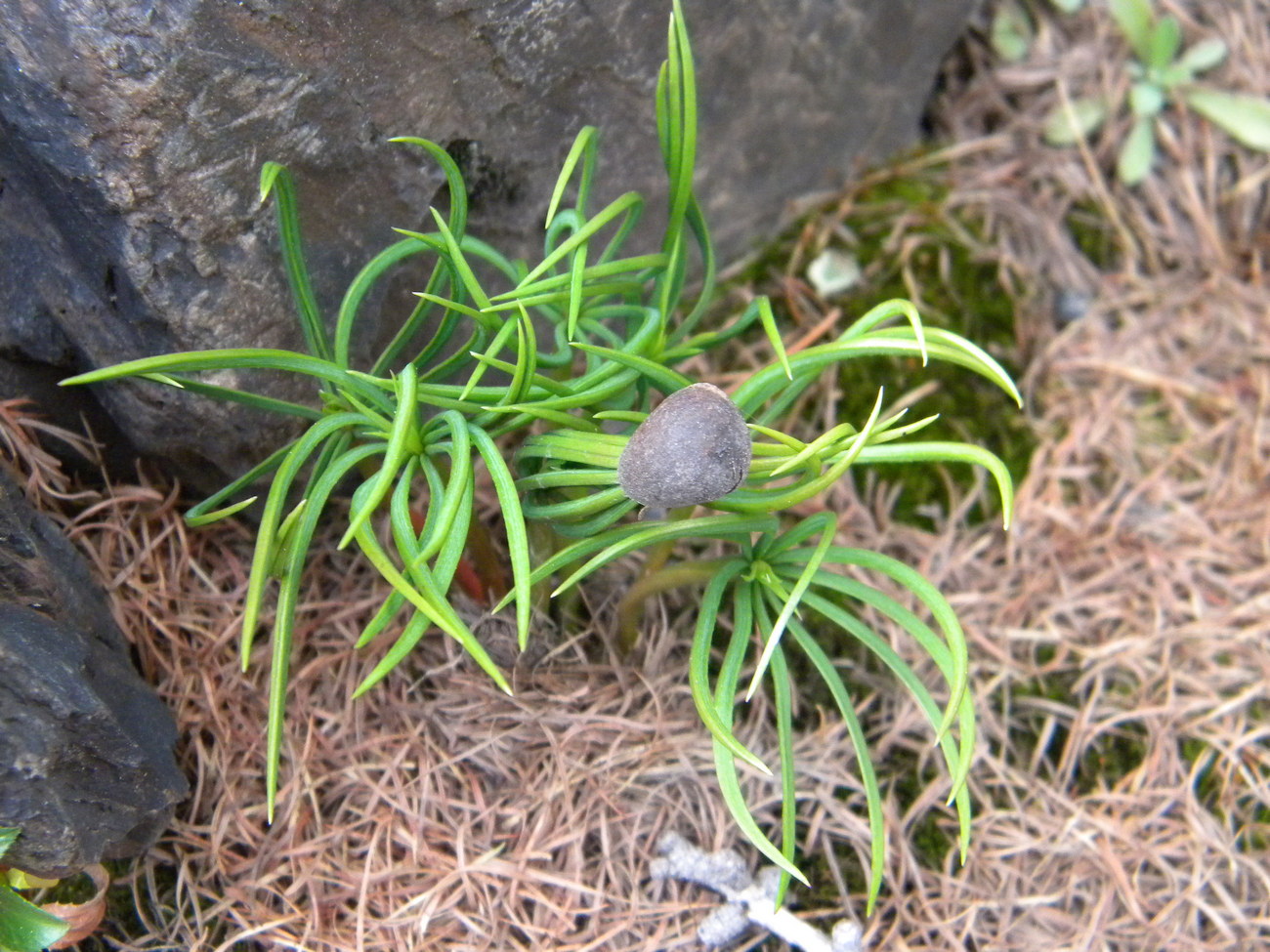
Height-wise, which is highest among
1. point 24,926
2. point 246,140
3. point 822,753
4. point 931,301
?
point 246,140

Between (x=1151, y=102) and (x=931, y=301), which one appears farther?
(x=1151, y=102)

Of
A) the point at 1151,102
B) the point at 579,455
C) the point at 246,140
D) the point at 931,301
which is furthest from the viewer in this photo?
the point at 1151,102

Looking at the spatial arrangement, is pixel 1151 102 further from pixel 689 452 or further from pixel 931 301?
pixel 689 452

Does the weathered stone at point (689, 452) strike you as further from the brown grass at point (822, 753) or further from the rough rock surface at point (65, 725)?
the rough rock surface at point (65, 725)

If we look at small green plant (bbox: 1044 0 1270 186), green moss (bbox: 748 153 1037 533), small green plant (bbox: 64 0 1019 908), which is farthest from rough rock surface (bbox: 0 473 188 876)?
small green plant (bbox: 1044 0 1270 186)

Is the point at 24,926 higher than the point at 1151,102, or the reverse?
the point at 24,926

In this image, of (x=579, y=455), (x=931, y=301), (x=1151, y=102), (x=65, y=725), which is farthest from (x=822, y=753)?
(x=1151, y=102)

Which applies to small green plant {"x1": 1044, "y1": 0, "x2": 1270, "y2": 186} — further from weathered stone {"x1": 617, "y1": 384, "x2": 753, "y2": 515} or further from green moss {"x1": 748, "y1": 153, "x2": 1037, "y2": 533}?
weathered stone {"x1": 617, "y1": 384, "x2": 753, "y2": 515}
